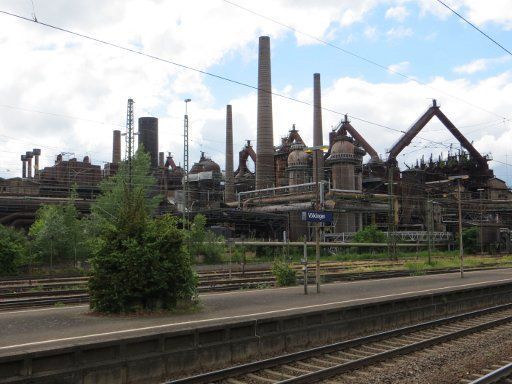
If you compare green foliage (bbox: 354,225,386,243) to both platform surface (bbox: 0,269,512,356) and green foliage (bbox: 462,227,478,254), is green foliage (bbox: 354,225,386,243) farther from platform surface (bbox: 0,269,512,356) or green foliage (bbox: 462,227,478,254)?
platform surface (bbox: 0,269,512,356)

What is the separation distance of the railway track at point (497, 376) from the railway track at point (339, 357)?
2095 millimetres

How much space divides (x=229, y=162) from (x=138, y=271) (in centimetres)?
7402

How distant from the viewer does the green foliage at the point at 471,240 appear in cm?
6925

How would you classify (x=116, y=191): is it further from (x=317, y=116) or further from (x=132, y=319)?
(x=132, y=319)

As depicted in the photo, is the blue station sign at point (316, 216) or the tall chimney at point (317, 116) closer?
the blue station sign at point (316, 216)

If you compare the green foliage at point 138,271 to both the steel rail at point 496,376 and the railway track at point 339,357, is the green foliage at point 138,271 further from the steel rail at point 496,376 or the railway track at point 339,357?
the steel rail at point 496,376

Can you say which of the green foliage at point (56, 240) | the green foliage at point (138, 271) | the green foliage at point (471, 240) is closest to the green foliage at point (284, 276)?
the green foliage at point (138, 271)

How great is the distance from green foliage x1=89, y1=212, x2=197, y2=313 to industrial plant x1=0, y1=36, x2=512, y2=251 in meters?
41.0

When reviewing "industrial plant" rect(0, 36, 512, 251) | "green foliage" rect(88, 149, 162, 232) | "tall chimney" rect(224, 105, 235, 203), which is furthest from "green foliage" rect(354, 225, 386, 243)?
"tall chimney" rect(224, 105, 235, 203)

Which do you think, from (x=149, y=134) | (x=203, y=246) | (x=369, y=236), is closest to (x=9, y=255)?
(x=203, y=246)

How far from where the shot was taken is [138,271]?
43.9ft

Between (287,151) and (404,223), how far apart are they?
22.6 meters

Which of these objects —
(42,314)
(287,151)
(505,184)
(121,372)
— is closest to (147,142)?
(287,151)

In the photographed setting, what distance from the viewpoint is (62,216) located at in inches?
1550
